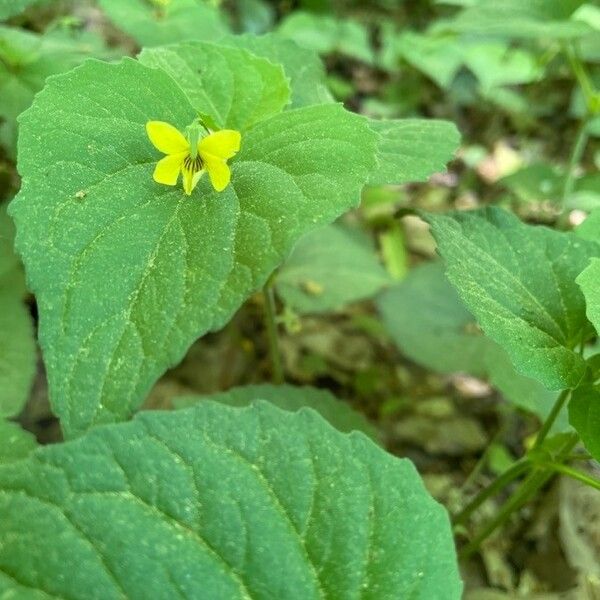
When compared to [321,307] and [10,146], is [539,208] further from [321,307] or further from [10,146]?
[10,146]

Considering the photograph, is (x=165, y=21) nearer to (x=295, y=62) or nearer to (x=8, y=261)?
(x=295, y=62)

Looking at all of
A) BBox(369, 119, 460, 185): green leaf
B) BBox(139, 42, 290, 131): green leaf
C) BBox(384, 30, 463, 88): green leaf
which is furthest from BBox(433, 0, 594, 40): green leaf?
BBox(384, 30, 463, 88): green leaf

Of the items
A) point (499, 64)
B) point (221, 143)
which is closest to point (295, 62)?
point (221, 143)

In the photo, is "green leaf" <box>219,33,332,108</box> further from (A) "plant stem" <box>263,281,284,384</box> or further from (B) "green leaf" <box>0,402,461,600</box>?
(B) "green leaf" <box>0,402,461,600</box>

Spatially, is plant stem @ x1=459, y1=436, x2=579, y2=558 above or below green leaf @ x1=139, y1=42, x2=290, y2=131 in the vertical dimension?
below

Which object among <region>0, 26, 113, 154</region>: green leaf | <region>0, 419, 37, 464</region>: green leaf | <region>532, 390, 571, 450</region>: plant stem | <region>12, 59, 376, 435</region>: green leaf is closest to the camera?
<region>12, 59, 376, 435</region>: green leaf

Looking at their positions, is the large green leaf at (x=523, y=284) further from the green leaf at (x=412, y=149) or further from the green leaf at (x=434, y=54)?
the green leaf at (x=434, y=54)

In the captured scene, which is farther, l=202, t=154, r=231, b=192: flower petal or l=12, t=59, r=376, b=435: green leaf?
l=202, t=154, r=231, b=192: flower petal
